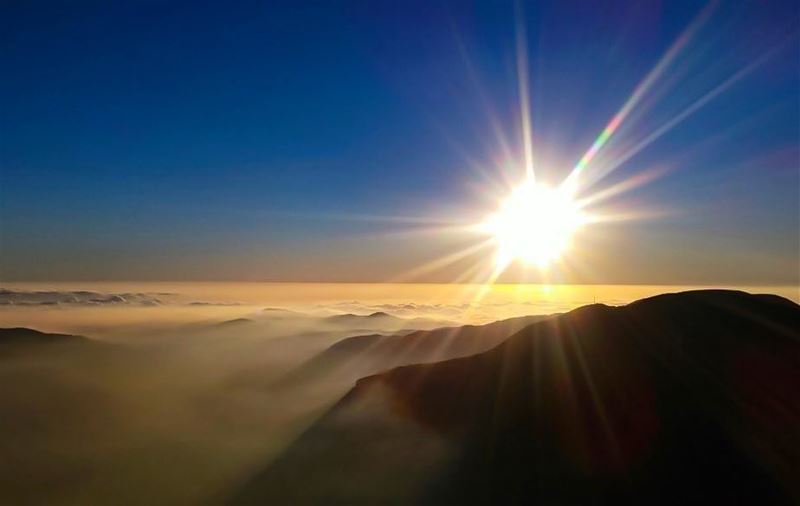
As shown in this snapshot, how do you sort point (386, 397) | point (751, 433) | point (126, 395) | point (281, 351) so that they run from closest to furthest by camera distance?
point (751, 433) < point (386, 397) < point (126, 395) < point (281, 351)

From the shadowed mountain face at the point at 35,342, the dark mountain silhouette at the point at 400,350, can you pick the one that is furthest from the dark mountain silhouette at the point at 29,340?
the dark mountain silhouette at the point at 400,350

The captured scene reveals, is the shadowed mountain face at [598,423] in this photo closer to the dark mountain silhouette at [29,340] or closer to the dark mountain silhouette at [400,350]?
the dark mountain silhouette at [400,350]

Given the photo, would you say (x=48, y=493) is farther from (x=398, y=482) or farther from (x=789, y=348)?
(x=789, y=348)

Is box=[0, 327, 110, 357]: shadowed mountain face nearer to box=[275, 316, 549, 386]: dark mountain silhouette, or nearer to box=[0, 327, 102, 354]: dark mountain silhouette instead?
box=[0, 327, 102, 354]: dark mountain silhouette

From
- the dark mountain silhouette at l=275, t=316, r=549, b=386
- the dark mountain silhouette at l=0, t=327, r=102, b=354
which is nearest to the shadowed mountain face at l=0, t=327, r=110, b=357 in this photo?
the dark mountain silhouette at l=0, t=327, r=102, b=354

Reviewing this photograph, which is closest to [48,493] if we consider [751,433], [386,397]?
[386,397]

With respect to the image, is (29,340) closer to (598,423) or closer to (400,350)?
(400,350)

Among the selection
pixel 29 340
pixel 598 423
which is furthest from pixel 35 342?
pixel 598 423
